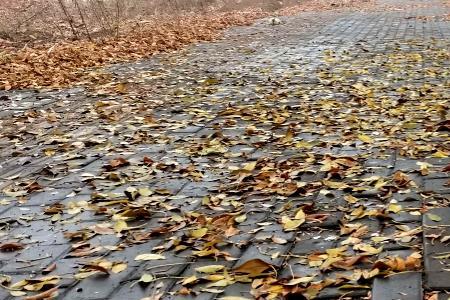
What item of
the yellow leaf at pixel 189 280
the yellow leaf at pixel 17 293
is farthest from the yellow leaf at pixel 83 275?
the yellow leaf at pixel 189 280

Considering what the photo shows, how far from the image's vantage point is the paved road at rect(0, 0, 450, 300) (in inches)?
102

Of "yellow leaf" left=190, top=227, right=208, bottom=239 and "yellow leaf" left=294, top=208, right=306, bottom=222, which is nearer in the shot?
"yellow leaf" left=190, top=227, right=208, bottom=239

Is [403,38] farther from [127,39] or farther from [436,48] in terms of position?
[127,39]

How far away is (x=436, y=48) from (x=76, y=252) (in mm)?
7975

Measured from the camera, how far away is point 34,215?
352cm

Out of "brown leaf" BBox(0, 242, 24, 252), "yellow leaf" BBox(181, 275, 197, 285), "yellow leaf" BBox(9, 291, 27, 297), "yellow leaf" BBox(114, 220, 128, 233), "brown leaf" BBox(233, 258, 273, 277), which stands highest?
"brown leaf" BBox(0, 242, 24, 252)

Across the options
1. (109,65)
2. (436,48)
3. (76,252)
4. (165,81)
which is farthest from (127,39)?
(76,252)

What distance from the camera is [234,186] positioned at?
3.73 metres

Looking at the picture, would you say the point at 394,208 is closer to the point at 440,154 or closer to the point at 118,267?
the point at 440,154

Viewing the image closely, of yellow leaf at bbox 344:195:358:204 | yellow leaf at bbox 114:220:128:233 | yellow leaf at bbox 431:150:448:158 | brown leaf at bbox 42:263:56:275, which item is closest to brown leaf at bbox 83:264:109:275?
brown leaf at bbox 42:263:56:275

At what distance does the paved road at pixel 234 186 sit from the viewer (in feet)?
8.54

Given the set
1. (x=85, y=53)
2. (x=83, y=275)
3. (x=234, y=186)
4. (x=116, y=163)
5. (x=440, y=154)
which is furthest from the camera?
(x=85, y=53)

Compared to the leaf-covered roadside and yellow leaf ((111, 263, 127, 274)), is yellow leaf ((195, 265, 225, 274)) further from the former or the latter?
the leaf-covered roadside

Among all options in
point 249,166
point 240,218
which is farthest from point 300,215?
point 249,166
